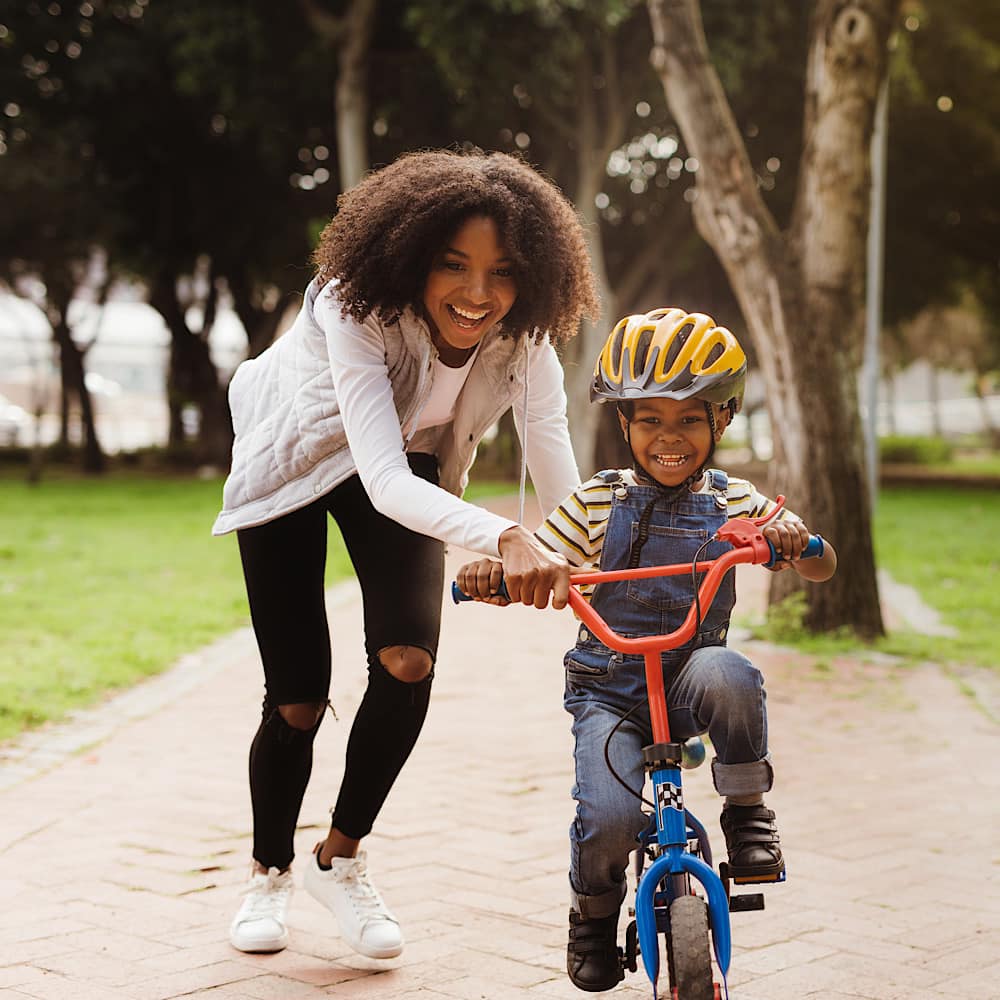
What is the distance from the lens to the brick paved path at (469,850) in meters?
3.53

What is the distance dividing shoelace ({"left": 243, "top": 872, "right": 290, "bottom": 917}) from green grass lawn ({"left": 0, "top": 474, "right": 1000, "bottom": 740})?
9.34 ft

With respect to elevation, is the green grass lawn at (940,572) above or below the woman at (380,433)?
below

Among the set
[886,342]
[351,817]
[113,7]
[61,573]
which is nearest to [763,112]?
[113,7]

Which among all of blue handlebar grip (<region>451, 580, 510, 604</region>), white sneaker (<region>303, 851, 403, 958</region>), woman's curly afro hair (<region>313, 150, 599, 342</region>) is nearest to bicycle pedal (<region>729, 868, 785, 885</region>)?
blue handlebar grip (<region>451, 580, 510, 604</region>)

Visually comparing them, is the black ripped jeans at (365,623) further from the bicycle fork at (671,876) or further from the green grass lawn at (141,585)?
the green grass lawn at (141,585)

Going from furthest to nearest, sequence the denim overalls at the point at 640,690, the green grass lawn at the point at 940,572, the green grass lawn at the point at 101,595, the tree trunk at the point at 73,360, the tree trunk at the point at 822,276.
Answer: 1. the tree trunk at the point at 73,360
2. the green grass lawn at the point at 940,572
3. the tree trunk at the point at 822,276
4. the green grass lawn at the point at 101,595
5. the denim overalls at the point at 640,690

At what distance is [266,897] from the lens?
3756 mm

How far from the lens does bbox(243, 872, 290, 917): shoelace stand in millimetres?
3717

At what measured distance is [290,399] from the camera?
354 cm

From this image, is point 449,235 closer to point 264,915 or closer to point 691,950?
point 691,950

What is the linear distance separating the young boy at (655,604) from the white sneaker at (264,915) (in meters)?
1.00

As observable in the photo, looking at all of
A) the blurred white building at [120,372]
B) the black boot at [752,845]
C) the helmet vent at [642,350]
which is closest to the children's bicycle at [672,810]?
the black boot at [752,845]

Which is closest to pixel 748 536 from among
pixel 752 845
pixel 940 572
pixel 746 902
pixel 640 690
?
pixel 640 690

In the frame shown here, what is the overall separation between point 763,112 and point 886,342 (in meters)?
18.1
